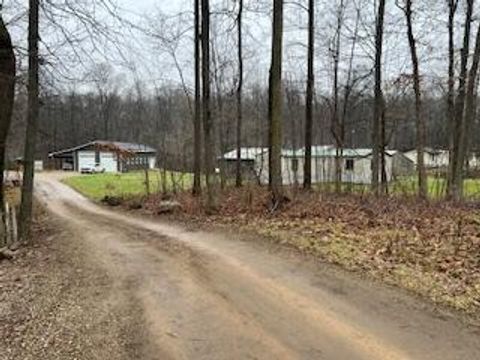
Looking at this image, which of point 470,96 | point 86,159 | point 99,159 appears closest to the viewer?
point 470,96

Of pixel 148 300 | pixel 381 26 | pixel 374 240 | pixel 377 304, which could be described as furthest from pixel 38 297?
pixel 381 26

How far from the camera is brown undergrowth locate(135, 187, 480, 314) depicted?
917 centimetres

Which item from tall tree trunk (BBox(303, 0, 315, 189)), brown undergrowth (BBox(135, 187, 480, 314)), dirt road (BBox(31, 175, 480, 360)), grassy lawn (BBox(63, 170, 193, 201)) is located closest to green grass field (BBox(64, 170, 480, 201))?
grassy lawn (BBox(63, 170, 193, 201))

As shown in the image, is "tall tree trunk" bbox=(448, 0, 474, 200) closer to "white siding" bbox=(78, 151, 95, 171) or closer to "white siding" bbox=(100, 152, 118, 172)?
"white siding" bbox=(100, 152, 118, 172)

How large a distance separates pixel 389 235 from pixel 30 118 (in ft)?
32.3

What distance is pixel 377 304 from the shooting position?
26.6ft

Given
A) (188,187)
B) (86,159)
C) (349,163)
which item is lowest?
(188,187)

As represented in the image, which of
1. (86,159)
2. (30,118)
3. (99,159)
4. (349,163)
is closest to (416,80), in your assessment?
(30,118)

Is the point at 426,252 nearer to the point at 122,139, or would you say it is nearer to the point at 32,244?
the point at 32,244

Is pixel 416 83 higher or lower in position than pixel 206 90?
higher

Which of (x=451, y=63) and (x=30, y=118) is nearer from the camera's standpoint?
(x=30, y=118)

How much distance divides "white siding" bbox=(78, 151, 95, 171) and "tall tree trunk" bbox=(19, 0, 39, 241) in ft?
224

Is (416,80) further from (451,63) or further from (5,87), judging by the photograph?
(5,87)

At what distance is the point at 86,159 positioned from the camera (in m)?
83.5
